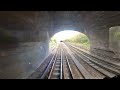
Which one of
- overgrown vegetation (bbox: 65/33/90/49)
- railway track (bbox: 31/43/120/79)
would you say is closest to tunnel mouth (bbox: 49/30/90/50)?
overgrown vegetation (bbox: 65/33/90/49)

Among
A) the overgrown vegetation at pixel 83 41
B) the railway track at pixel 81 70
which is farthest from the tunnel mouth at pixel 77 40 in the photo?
the railway track at pixel 81 70

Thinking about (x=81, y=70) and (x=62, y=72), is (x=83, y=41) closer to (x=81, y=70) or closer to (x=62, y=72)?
(x=81, y=70)

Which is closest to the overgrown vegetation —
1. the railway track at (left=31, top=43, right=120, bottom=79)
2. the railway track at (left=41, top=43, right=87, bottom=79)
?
the railway track at (left=31, top=43, right=120, bottom=79)

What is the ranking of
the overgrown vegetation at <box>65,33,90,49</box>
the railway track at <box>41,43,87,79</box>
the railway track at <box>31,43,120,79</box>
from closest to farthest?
the railway track at <box>31,43,120,79</box>, the railway track at <box>41,43,87,79</box>, the overgrown vegetation at <box>65,33,90,49</box>

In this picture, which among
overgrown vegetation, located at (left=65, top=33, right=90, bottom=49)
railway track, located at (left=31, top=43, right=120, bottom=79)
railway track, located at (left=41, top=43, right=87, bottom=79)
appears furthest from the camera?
overgrown vegetation, located at (left=65, top=33, right=90, bottom=49)

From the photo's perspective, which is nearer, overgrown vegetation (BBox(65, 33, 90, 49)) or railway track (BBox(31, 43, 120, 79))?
railway track (BBox(31, 43, 120, 79))

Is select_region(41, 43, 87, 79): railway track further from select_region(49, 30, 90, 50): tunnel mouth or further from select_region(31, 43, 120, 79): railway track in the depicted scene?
select_region(49, 30, 90, 50): tunnel mouth

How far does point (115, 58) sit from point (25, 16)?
9.29 metres

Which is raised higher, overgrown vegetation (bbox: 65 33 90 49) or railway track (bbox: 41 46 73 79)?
overgrown vegetation (bbox: 65 33 90 49)

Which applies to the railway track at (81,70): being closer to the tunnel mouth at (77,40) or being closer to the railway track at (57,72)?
the railway track at (57,72)
